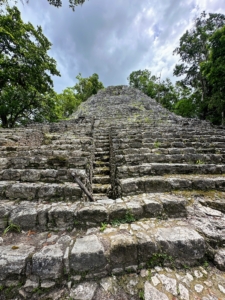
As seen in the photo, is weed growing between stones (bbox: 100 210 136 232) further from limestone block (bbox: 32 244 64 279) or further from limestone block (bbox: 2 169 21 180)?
limestone block (bbox: 2 169 21 180)

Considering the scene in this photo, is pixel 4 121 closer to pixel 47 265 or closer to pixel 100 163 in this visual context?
pixel 100 163

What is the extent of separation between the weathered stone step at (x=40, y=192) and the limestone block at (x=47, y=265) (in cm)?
76

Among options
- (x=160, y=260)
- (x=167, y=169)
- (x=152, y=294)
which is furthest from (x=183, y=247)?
(x=167, y=169)

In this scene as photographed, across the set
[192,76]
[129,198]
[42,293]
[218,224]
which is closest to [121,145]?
[129,198]

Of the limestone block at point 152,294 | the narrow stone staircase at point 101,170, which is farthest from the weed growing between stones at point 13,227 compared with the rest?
the limestone block at point 152,294


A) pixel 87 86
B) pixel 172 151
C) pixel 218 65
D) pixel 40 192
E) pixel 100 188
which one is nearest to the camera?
pixel 40 192

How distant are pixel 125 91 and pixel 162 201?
50.0 feet

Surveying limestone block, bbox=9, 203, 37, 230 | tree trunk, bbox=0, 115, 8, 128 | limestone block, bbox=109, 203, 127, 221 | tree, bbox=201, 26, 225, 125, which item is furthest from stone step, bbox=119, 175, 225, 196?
tree trunk, bbox=0, 115, 8, 128

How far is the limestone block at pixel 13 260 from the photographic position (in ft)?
3.61

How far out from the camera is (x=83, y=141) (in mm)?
3812

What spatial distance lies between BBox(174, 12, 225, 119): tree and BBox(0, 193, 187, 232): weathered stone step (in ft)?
46.8

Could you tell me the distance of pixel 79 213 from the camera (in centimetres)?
157

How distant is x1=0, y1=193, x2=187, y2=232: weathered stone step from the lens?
5.08ft

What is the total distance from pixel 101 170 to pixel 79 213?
5.42 feet
